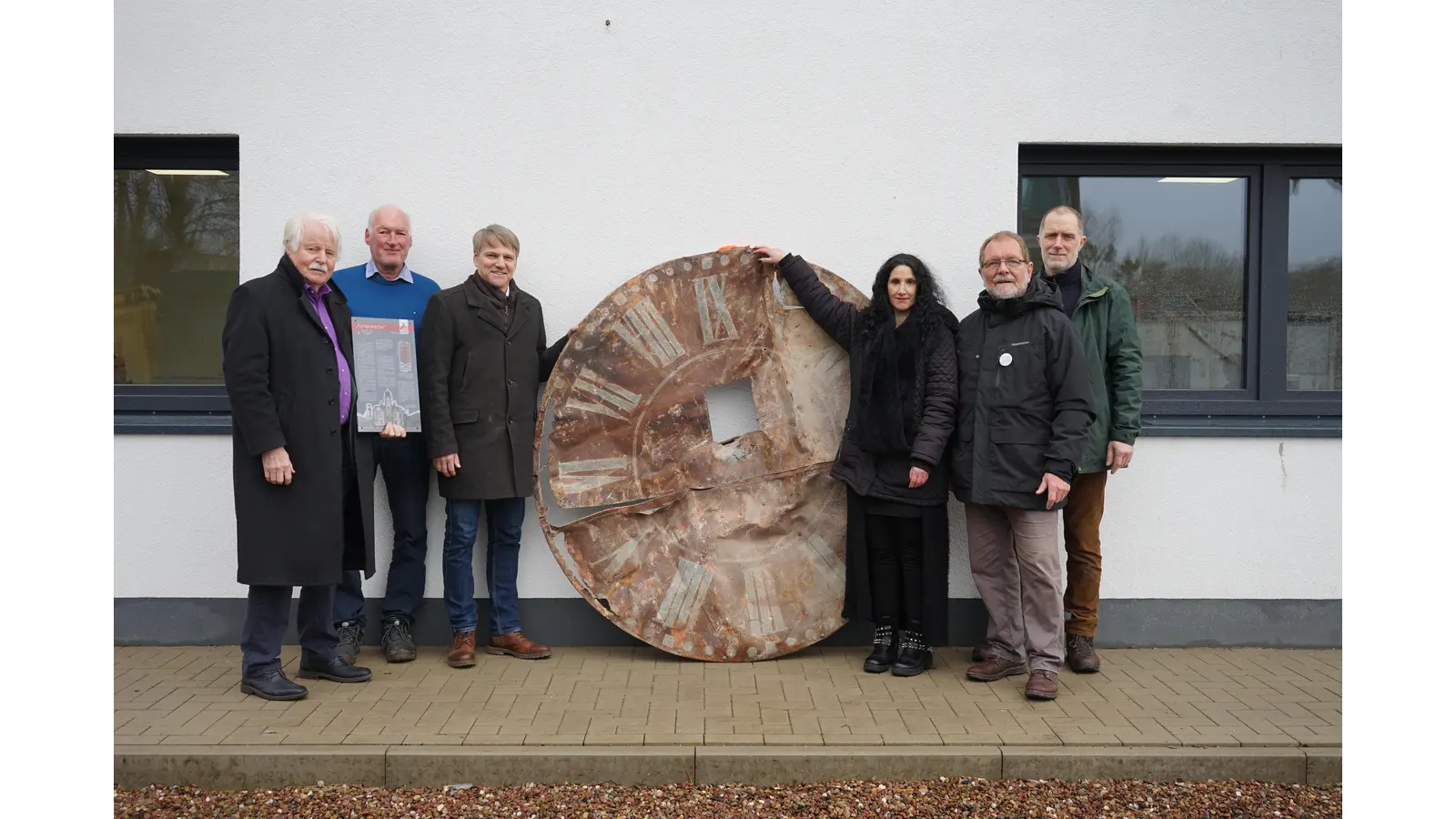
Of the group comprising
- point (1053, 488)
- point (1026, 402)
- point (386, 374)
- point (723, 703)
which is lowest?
point (723, 703)

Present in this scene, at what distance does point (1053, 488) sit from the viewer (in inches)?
145

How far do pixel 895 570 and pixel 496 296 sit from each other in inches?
80.8

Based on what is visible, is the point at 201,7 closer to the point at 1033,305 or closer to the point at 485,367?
the point at 485,367

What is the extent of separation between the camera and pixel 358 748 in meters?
3.16

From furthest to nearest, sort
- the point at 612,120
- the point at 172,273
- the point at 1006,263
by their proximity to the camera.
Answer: the point at 172,273
the point at 612,120
the point at 1006,263

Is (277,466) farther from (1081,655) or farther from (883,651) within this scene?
(1081,655)

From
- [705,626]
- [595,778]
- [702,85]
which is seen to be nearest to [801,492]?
[705,626]

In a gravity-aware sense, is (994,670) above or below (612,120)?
below

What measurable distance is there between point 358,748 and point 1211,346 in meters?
4.13

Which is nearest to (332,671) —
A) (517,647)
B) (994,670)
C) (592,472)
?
(517,647)

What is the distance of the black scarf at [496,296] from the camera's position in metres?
4.12

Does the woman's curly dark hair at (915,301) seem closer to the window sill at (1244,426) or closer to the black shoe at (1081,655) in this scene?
the window sill at (1244,426)

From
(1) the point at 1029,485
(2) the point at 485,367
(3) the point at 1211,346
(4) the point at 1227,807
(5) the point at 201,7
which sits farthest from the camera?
(3) the point at 1211,346

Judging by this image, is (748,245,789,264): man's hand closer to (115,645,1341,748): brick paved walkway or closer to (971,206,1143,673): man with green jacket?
(971,206,1143,673): man with green jacket
